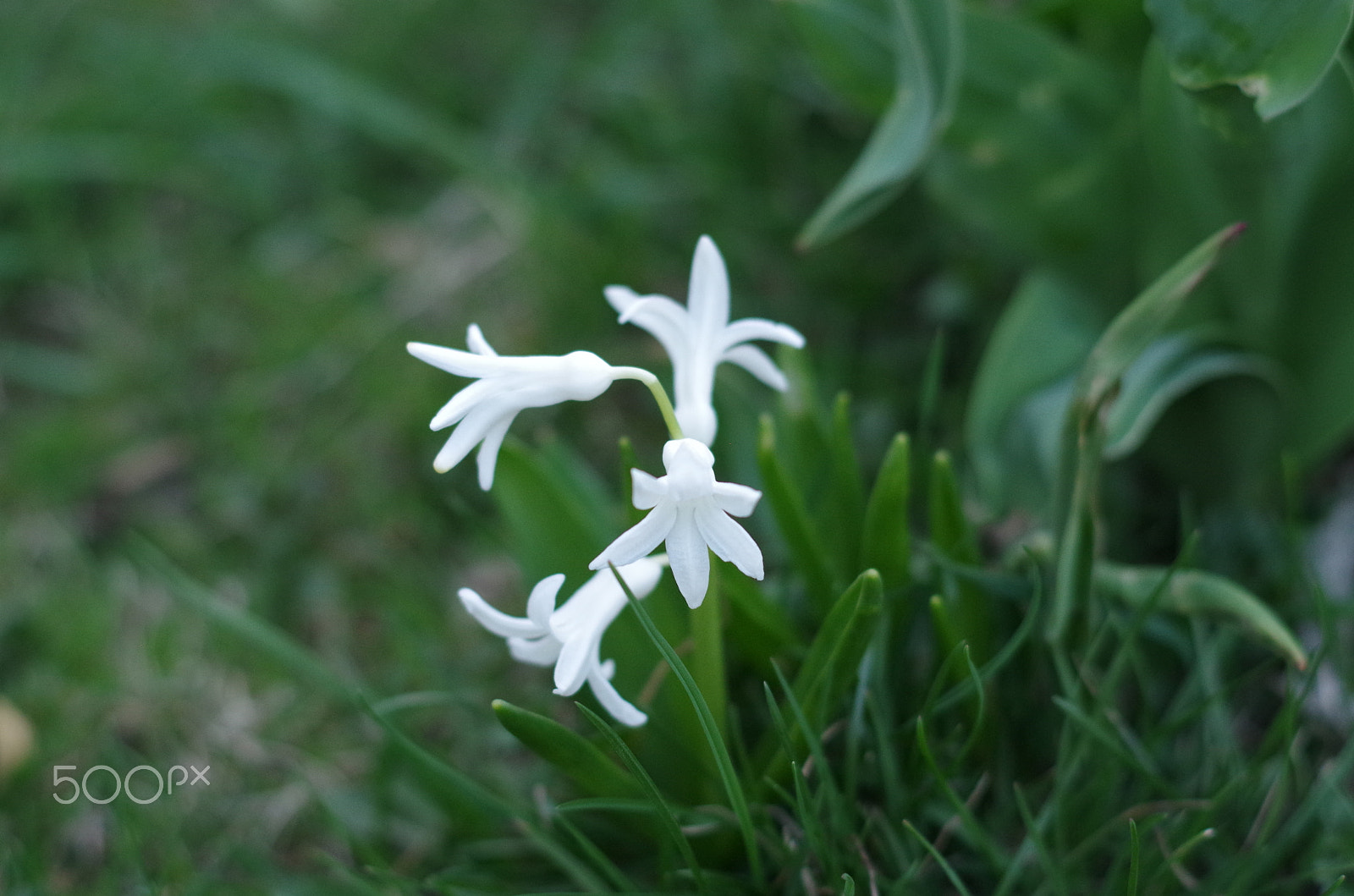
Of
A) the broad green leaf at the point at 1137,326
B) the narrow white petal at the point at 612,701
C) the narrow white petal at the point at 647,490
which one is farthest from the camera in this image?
the broad green leaf at the point at 1137,326

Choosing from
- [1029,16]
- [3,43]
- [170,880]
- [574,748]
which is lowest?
[170,880]

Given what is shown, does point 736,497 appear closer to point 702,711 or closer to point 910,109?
point 702,711

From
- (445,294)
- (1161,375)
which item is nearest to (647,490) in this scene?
(1161,375)

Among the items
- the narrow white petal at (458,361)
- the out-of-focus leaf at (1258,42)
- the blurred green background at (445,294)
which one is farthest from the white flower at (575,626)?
the out-of-focus leaf at (1258,42)

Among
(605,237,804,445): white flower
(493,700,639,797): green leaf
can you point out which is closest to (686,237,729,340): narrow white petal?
(605,237,804,445): white flower

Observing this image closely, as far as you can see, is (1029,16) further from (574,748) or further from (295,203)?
(295,203)

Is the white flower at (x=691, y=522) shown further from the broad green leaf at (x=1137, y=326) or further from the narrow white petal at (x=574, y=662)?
the broad green leaf at (x=1137, y=326)

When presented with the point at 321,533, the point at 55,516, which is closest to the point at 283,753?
the point at 321,533
